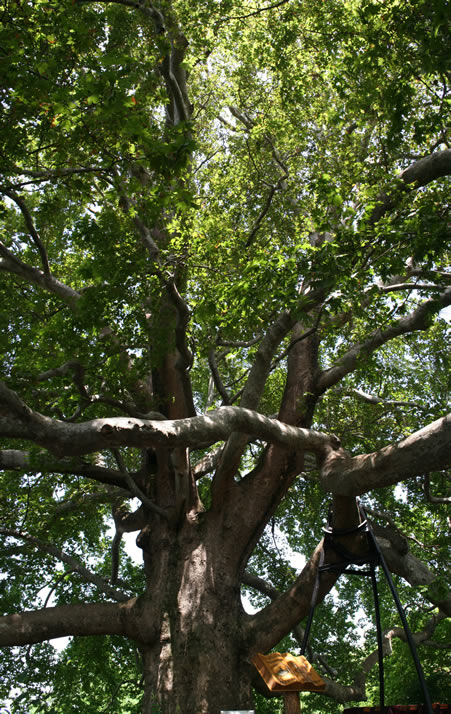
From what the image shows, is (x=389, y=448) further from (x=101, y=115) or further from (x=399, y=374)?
(x=399, y=374)

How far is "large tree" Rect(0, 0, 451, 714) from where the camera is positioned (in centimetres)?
561

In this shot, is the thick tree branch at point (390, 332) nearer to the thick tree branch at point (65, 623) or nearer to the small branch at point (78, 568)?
the thick tree branch at point (65, 623)

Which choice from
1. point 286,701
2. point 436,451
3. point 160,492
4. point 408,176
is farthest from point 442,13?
point 160,492

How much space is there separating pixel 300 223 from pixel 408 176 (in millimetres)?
3524

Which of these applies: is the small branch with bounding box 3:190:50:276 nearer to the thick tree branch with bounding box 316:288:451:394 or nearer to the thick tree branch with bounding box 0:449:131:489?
the thick tree branch with bounding box 0:449:131:489

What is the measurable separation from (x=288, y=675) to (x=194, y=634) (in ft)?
8.54

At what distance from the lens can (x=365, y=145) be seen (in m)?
10.2

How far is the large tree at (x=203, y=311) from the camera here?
561 cm

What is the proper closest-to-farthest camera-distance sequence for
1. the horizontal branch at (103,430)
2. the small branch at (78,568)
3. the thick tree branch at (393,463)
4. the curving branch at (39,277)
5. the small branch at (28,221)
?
the horizontal branch at (103,430) → the thick tree branch at (393,463) → the small branch at (28,221) → the curving branch at (39,277) → the small branch at (78,568)

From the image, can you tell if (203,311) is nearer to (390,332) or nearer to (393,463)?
(390,332)

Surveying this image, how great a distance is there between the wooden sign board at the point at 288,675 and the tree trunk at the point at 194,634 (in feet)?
6.72

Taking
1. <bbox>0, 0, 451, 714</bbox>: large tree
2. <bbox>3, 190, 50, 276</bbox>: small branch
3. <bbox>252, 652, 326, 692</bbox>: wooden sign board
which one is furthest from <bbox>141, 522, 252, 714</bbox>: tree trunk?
<bbox>3, 190, 50, 276</bbox>: small branch

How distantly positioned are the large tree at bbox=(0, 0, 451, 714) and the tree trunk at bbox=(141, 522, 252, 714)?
0.08ft

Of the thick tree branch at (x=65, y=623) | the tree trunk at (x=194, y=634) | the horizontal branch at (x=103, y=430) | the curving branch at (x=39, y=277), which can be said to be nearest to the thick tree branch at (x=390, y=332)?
the horizontal branch at (x=103, y=430)
